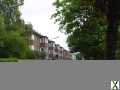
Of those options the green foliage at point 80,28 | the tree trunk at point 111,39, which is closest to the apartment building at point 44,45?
the green foliage at point 80,28

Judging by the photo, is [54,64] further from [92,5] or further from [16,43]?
[16,43]

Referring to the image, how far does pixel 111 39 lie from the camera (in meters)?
13.3

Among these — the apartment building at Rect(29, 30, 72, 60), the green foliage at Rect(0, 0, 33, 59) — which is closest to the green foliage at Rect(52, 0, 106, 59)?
the green foliage at Rect(0, 0, 33, 59)

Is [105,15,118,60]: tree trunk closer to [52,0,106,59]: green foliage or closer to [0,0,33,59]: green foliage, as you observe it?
[52,0,106,59]: green foliage

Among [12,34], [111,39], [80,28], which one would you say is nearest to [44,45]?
[12,34]

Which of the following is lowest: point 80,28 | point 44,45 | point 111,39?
point 111,39

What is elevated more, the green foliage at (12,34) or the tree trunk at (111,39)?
the green foliage at (12,34)

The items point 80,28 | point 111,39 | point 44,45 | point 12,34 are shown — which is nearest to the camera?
point 111,39

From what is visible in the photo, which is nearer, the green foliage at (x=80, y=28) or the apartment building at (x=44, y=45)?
the green foliage at (x=80, y=28)

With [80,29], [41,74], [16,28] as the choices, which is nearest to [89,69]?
[41,74]

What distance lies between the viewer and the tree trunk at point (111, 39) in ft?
43.5

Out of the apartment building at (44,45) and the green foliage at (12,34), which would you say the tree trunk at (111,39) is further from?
the apartment building at (44,45)

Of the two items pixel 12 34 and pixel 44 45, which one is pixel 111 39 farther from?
pixel 44 45

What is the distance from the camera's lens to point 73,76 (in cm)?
1048
